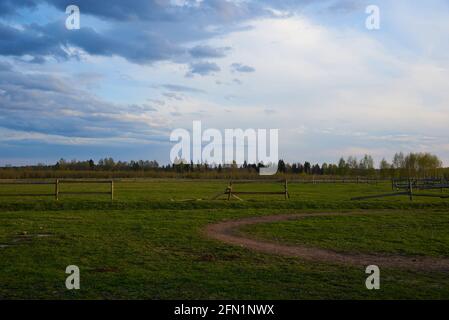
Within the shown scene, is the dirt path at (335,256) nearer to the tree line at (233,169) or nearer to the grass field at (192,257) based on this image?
the grass field at (192,257)

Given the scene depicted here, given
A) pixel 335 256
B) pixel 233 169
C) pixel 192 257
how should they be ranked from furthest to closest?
pixel 233 169, pixel 335 256, pixel 192 257

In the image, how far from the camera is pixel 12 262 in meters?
10.8

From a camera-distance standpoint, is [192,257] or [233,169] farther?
[233,169]

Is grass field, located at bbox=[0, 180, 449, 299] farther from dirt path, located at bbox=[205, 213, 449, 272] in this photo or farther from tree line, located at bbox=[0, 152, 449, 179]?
tree line, located at bbox=[0, 152, 449, 179]


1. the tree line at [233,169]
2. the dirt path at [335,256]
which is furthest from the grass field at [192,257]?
the tree line at [233,169]

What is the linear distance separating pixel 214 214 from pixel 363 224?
22.7ft

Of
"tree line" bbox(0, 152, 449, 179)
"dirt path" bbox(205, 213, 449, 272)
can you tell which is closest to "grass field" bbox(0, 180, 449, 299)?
"dirt path" bbox(205, 213, 449, 272)

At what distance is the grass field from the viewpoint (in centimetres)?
842

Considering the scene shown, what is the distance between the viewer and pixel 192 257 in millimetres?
11703

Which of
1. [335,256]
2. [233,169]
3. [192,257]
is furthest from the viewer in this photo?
[233,169]

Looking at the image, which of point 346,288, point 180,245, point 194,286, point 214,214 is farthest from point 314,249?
point 214,214

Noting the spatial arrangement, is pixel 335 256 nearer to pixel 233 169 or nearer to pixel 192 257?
pixel 192 257

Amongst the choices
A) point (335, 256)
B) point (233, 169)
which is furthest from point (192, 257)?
point (233, 169)
